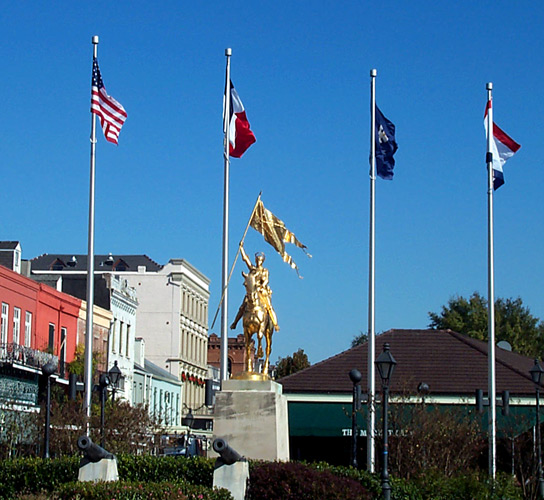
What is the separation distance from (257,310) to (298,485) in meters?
5.45

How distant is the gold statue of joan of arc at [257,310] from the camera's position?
23516 mm

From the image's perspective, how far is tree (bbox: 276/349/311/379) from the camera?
3302 inches

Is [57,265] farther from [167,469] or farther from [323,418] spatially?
[167,469]

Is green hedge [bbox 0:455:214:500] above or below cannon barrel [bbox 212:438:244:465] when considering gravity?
below

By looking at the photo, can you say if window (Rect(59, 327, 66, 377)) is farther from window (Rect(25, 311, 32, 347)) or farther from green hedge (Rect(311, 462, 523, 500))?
green hedge (Rect(311, 462, 523, 500))

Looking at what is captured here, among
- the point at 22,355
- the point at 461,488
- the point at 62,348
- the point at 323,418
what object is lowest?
the point at 461,488

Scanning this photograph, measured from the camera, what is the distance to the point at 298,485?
18.8 meters

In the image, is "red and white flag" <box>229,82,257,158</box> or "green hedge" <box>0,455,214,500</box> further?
"red and white flag" <box>229,82,257,158</box>

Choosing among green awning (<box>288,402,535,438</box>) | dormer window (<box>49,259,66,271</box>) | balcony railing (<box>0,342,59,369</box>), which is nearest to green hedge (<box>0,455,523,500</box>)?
green awning (<box>288,402,535,438</box>)

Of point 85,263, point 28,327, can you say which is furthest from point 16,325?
point 85,263

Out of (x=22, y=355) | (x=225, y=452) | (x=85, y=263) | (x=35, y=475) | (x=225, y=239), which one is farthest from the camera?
(x=85, y=263)

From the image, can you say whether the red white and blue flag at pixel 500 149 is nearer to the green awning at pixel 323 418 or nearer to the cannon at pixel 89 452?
the green awning at pixel 323 418

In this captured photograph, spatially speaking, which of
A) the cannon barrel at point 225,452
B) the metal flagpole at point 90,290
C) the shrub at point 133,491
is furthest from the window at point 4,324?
the shrub at point 133,491

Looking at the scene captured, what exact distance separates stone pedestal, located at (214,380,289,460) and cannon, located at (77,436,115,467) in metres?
4.22
